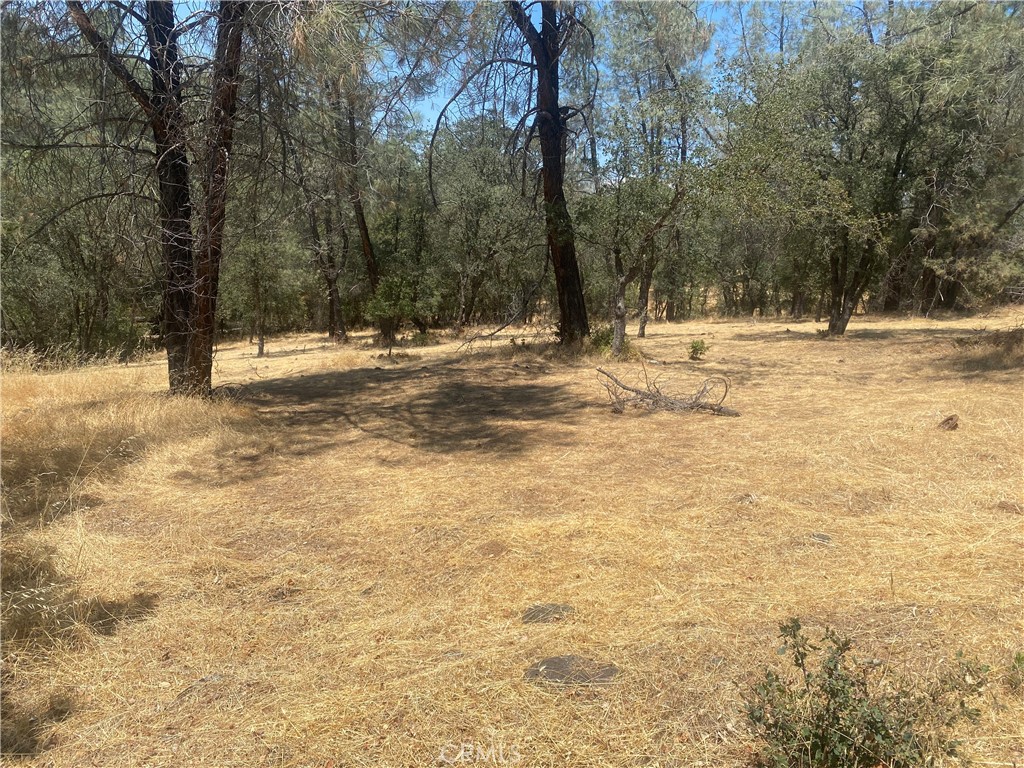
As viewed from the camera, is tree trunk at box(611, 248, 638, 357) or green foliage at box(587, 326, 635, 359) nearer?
tree trunk at box(611, 248, 638, 357)

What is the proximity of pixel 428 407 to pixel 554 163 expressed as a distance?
6833 millimetres

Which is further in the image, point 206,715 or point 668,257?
point 668,257

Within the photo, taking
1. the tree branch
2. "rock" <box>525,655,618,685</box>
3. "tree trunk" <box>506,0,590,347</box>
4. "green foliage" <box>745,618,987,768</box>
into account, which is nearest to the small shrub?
"tree trunk" <box>506,0,590,347</box>

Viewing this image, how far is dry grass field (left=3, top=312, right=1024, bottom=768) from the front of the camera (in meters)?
2.30

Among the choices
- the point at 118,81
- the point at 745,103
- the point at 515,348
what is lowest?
the point at 515,348

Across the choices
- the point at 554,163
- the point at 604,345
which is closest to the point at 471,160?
the point at 554,163

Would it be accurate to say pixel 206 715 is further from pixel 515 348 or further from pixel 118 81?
pixel 515 348

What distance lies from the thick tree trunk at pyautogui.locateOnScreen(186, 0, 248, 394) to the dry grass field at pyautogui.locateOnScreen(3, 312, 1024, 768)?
2.47ft

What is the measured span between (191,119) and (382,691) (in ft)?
23.5

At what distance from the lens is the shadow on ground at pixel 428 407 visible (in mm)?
6762

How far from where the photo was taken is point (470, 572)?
3551 millimetres

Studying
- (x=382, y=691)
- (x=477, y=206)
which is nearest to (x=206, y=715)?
(x=382, y=691)

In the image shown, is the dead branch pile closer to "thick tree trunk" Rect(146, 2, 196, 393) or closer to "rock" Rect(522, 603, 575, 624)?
"rock" Rect(522, 603, 575, 624)

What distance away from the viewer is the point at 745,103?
11.5 metres
